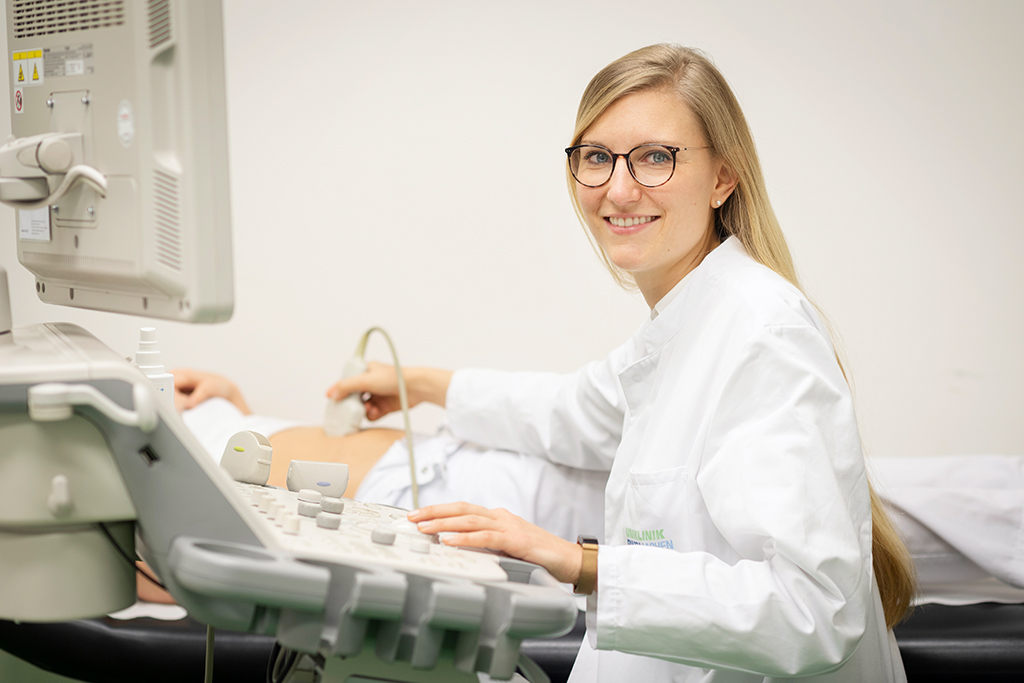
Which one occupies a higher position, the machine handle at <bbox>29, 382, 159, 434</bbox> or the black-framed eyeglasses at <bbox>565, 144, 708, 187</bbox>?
the black-framed eyeglasses at <bbox>565, 144, 708, 187</bbox>

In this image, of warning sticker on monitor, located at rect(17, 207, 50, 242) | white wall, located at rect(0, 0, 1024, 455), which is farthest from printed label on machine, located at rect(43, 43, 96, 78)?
white wall, located at rect(0, 0, 1024, 455)

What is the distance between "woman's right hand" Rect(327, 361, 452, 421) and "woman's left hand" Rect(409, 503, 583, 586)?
37.3 inches

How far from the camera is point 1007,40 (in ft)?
6.00

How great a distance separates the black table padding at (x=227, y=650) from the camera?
1.14 m

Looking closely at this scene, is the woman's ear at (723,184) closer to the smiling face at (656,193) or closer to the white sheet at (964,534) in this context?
the smiling face at (656,193)

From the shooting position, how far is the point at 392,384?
1.69 m

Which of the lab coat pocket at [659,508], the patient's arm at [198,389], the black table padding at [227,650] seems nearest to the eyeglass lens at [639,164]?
the lab coat pocket at [659,508]

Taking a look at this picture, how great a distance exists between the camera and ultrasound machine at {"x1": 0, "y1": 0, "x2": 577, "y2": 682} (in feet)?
1.74

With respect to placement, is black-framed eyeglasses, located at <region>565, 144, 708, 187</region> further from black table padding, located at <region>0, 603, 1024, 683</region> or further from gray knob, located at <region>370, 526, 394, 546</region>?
black table padding, located at <region>0, 603, 1024, 683</region>

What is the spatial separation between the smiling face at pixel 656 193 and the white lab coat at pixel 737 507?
0.06m

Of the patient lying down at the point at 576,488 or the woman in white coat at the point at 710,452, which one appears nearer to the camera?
the woman in white coat at the point at 710,452

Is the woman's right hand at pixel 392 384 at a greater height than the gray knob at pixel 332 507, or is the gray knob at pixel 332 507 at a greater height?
the gray knob at pixel 332 507

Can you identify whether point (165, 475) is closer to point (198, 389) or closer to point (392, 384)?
point (392, 384)

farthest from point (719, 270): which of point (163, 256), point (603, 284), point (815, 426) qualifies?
point (603, 284)
